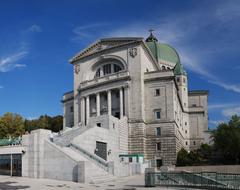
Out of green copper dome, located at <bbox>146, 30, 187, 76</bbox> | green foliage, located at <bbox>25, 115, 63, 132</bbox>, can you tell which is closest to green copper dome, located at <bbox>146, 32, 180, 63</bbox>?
green copper dome, located at <bbox>146, 30, 187, 76</bbox>

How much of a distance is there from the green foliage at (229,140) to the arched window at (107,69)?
2361cm

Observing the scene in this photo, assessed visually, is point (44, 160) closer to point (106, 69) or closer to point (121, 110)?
point (121, 110)

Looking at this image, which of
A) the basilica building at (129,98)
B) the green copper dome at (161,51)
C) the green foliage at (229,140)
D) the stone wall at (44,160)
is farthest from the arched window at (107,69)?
the stone wall at (44,160)

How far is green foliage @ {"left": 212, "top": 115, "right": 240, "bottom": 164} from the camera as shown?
2259 inches

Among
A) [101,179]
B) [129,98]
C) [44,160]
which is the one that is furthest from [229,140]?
[44,160]

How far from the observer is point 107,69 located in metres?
74.2

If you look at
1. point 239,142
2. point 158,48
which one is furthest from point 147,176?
point 158,48

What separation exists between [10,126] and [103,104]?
827 inches

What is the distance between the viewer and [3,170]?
36.0 metres

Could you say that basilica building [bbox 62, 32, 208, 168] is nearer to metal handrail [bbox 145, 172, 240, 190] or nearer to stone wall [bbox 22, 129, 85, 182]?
stone wall [bbox 22, 129, 85, 182]

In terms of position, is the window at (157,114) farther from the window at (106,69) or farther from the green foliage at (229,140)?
the window at (106,69)

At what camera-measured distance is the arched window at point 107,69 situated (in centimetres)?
7275

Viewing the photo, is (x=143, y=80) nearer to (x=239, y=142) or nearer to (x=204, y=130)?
(x=239, y=142)

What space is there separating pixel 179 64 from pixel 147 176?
264 feet
